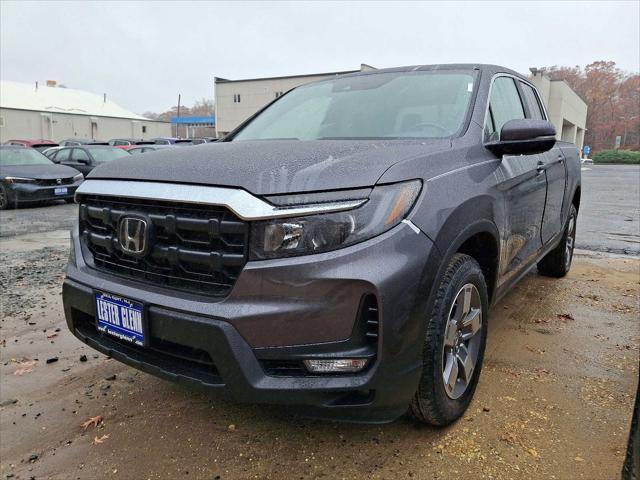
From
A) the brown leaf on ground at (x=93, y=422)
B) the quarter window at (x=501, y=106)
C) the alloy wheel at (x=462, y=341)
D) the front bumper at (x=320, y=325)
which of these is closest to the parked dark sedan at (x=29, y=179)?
the brown leaf on ground at (x=93, y=422)

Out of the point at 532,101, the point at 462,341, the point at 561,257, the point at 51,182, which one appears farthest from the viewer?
the point at 51,182

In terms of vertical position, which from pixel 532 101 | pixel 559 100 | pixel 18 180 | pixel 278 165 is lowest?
pixel 18 180

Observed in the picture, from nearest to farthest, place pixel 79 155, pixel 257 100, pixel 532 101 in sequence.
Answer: pixel 532 101 < pixel 79 155 < pixel 257 100

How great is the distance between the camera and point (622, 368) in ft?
9.69

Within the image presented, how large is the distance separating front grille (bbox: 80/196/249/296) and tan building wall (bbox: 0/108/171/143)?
48567 millimetres

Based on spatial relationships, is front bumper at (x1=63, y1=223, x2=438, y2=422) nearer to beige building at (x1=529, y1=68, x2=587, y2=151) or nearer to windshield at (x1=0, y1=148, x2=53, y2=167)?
windshield at (x1=0, y1=148, x2=53, y2=167)

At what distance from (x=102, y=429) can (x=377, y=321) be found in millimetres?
1603

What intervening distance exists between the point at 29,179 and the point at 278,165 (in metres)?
11.0

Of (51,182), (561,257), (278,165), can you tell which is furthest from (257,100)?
(278,165)

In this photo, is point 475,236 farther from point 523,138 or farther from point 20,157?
point 20,157

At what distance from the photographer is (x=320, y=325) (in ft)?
5.76

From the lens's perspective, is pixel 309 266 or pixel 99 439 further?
pixel 99 439

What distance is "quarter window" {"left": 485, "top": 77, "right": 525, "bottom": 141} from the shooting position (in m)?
2.87

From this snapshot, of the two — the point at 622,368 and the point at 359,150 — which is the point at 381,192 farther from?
the point at 622,368
